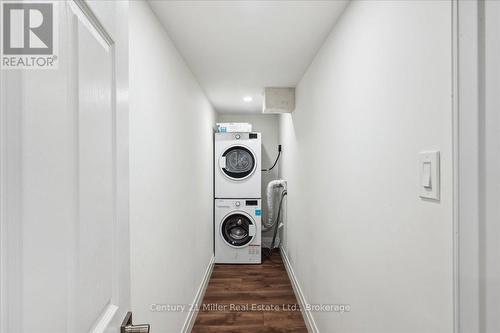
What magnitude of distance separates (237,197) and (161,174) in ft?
8.24

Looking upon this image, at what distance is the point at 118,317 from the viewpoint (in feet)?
2.48

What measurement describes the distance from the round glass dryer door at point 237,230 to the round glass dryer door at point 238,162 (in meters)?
0.63

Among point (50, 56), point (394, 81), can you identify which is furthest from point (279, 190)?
point (50, 56)

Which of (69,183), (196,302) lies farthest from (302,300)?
(69,183)

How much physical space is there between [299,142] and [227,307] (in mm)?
1906

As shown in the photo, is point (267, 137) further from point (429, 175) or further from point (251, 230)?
point (429, 175)

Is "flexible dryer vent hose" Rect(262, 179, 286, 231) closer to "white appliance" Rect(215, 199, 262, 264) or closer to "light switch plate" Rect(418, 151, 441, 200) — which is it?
"white appliance" Rect(215, 199, 262, 264)

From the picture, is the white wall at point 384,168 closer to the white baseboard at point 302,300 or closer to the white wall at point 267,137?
the white baseboard at point 302,300

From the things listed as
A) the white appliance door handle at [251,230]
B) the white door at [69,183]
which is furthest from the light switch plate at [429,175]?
the white appliance door handle at [251,230]

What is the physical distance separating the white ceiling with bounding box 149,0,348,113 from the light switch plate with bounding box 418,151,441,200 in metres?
1.13

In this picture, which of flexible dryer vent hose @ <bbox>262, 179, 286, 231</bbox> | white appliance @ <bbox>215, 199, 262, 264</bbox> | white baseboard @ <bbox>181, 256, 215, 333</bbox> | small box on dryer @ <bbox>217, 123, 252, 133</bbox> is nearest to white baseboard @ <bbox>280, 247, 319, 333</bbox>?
white appliance @ <bbox>215, 199, 262, 264</bbox>

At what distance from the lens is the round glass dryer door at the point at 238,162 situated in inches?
166

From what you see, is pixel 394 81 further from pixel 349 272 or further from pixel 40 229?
pixel 40 229

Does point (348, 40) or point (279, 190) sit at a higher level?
point (348, 40)
